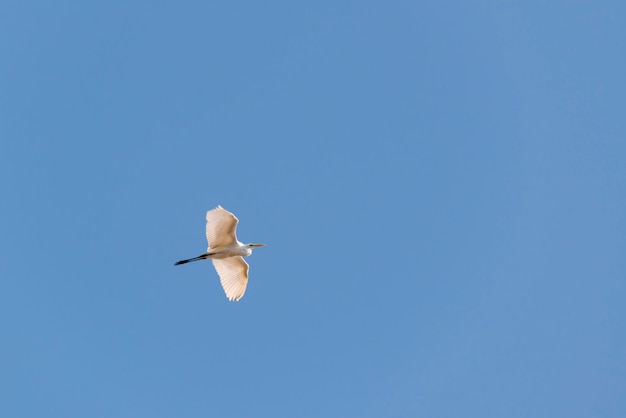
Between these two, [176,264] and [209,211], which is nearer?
[209,211]

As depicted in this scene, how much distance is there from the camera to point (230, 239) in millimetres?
23797

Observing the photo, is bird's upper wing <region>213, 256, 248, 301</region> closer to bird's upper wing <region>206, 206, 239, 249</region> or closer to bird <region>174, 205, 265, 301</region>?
bird <region>174, 205, 265, 301</region>

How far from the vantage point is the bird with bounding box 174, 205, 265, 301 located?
75.9ft

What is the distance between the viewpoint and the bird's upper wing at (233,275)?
79.8ft

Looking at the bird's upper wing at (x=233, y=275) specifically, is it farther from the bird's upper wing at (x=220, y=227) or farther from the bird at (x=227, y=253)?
the bird's upper wing at (x=220, y=227)

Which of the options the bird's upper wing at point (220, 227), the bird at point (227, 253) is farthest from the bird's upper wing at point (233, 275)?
the bird's upper wing at point (220, 227)

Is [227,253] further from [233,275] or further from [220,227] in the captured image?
[220,227]

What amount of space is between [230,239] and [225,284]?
1354 mm

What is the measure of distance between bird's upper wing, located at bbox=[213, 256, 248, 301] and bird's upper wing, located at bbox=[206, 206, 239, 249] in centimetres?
70

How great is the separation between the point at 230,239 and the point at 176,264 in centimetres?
187

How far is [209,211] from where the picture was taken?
22.7 m

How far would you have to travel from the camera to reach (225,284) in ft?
80.2

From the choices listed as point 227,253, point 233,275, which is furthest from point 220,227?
point 233,275

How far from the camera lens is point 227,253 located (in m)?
24.0
